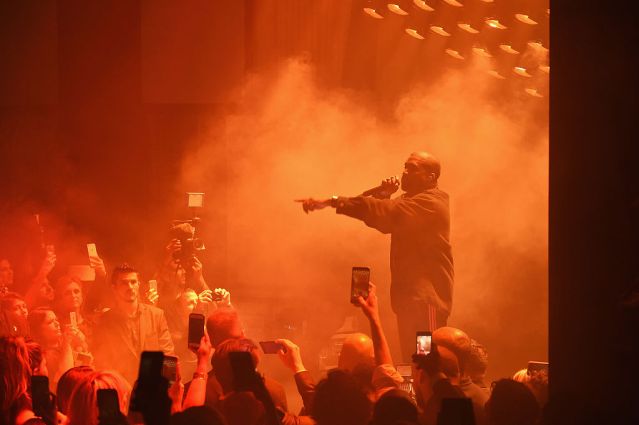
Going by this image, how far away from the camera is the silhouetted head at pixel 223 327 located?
381 cm

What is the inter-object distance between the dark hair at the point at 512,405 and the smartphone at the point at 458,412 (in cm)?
66

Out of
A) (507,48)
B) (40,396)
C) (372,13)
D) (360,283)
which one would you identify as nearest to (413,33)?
(372,13)

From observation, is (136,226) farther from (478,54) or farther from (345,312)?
(478,54)

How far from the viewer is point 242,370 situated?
2344 millimetres

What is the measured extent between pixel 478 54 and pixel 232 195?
296cm

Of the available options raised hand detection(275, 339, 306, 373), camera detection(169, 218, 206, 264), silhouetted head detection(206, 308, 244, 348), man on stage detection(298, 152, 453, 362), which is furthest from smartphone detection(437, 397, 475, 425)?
camera detection(169, 218, 206, 264)

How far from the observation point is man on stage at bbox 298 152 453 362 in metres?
6.31

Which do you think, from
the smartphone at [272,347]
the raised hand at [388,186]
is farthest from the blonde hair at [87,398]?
the raised hand at [388,186]

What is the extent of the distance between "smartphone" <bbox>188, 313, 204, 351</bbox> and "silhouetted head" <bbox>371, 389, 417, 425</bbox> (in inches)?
36.3

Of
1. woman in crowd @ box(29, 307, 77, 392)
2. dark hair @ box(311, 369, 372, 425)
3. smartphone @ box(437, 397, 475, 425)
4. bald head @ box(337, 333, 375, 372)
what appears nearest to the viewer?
smartphone @ box(437, 397, 475, 425)

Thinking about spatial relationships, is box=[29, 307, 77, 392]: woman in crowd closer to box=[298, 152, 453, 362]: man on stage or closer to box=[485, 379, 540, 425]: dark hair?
box=[298, 152, 453, 362]: man on stage

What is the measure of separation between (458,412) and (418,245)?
4305 millimetres

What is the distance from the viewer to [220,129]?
28.0ft

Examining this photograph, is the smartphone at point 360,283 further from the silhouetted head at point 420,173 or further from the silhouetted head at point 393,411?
the silhouetted head at point 420,173
